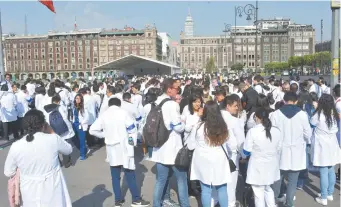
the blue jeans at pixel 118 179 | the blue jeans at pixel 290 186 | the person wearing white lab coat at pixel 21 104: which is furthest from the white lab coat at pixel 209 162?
the person wearing white lab coat at pixel 21 104

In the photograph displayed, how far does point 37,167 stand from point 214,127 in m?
→ 1.87

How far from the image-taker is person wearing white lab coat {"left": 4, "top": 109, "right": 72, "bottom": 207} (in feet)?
11.3

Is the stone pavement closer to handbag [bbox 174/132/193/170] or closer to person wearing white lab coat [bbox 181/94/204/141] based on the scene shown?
handbag [bbox 174/132/193/170]

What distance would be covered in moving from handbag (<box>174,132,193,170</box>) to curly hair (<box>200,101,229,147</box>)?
655 millimetres

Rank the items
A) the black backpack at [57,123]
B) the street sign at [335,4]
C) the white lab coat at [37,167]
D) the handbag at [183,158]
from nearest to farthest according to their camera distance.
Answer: the white lab coat at [37,167] < the handbag at [183,158] < the black backpack at [57,123] < the street sign at [335,4]

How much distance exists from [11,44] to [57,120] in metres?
118

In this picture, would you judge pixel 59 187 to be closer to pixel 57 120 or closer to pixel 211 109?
pixel 211 109

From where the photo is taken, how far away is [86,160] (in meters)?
8.38

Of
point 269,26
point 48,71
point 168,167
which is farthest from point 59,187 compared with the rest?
point 269,26

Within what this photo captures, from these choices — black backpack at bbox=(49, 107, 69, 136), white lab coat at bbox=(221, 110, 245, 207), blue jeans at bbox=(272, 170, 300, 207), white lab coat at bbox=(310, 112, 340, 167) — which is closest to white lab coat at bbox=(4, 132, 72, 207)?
white lab coat at bbox=(221, 110, 245, 207)

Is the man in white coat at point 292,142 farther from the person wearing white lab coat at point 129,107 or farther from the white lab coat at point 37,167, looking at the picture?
the person wearing white lab coat at point 129,107

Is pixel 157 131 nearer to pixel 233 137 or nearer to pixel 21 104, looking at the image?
pixel 233 137

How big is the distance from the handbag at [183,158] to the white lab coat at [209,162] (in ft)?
1.32

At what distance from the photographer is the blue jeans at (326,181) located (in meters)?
5.39
